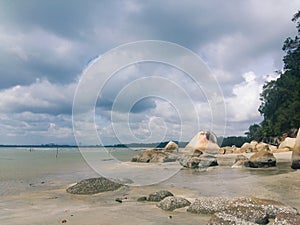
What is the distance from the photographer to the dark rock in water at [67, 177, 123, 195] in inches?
481

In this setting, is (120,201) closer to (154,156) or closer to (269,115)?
(154,156)

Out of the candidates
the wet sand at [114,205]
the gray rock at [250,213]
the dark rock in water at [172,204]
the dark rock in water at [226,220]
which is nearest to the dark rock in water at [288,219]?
the dark rock in water at [226,220]

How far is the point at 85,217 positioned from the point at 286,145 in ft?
110

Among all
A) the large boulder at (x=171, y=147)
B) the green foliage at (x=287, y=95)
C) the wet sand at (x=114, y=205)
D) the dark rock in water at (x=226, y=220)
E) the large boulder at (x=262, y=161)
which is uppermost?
the green foliage at (x=287, y=95)

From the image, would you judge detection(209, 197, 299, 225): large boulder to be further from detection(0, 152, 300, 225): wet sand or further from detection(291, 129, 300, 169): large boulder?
detection(291, 129, 300, 169): large boulder

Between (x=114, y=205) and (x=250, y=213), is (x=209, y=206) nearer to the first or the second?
(x=250, y=213)

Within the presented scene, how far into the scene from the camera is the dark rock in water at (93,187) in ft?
40.1

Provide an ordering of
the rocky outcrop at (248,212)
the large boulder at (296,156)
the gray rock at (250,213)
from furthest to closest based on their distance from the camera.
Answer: the large boulder at (296,156) < the gray rock at (250,213) < the rocky outcrop at (248,212)

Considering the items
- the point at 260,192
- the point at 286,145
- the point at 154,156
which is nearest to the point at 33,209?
the point at 260,192

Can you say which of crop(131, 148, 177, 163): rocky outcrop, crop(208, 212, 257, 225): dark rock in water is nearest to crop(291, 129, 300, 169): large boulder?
crop(208, 212, 257, 225): dark rock in water

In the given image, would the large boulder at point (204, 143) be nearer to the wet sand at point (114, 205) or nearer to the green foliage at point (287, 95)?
the green foliage at point (287, 95)

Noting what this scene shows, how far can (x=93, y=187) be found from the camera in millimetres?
12508

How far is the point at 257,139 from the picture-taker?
2383 inches

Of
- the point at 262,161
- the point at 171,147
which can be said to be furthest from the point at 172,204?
the point at 171,147
